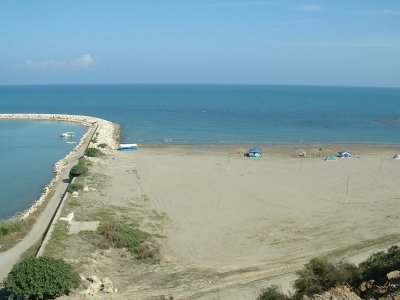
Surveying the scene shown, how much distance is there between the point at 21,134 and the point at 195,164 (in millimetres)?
36668

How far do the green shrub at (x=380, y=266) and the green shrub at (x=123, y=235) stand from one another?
382 inches

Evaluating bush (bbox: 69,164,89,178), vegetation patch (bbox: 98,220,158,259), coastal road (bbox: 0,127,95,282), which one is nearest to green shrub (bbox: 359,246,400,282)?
vegetation patch (bbox: 98,220,158,259)

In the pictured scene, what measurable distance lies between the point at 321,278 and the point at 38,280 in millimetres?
9052

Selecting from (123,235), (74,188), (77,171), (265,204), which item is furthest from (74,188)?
(265,204)

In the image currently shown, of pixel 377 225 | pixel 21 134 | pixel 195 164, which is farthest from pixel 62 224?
pixel 21 134

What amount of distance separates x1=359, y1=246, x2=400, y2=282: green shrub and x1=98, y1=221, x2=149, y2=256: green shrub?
9702 mm

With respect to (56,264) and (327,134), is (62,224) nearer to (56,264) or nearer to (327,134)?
(56,264)

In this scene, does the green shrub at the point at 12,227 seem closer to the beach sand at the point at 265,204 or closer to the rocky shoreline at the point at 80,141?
the rocky shoreline at the point at 80,141

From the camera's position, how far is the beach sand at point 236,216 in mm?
18953

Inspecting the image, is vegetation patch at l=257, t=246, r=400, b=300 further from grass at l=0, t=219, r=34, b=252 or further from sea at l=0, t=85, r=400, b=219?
sea at l=0, t=85, r=400, b=219

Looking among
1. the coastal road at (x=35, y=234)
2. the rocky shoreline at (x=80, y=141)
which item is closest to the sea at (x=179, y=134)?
the rocky shoreline at (x=80, y=141)

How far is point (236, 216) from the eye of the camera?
2767 centimetres

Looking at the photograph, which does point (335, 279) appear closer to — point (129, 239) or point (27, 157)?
point (129, 239)

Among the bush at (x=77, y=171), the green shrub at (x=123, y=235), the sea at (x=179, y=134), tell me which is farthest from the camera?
the sea at (x=179, y=134)
